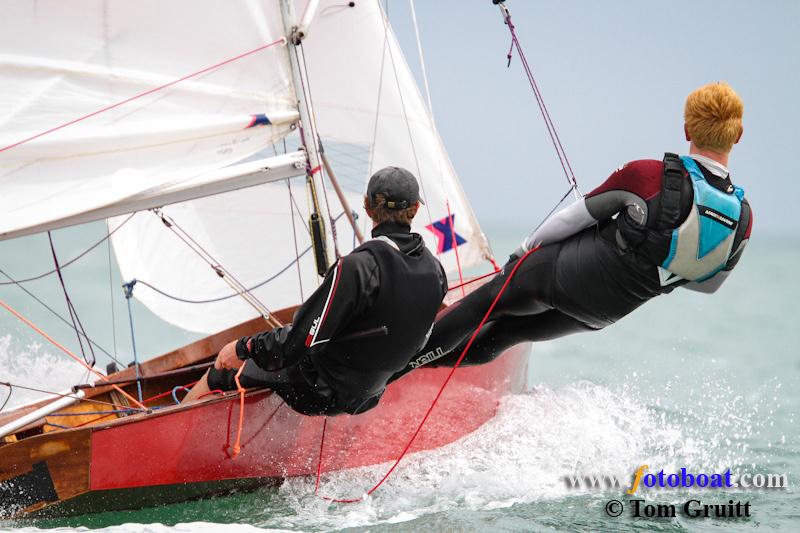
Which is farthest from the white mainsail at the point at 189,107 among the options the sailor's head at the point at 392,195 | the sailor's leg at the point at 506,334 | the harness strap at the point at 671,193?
the harness strap at the point at 671,193

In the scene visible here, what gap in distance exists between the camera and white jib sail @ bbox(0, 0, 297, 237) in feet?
12.9

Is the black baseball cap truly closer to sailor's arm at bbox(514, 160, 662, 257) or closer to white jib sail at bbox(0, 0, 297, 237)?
sailor's arm at bbox(514, 160, 662, 257)

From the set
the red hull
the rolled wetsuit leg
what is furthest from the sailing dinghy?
the rolled wetsuit leg

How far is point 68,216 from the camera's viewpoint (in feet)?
12.9

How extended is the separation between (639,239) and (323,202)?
8.27ft

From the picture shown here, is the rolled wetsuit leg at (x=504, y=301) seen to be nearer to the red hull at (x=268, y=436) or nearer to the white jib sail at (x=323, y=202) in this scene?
the red hull at (x=268, y=436)

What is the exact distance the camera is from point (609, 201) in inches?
118

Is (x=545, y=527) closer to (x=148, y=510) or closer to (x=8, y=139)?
(x=148, y=510)

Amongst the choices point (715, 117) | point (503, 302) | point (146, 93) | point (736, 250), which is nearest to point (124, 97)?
point (146, 93)

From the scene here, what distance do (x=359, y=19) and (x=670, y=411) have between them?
2769 millimetres

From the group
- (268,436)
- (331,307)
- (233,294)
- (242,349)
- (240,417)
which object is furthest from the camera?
(233,294)

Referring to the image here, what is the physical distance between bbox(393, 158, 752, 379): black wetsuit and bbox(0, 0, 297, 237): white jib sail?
1.49 metres

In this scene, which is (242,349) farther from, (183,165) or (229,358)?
(183,165)

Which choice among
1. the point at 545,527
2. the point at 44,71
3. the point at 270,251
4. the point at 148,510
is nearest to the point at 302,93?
the point at 44,71
